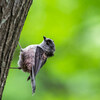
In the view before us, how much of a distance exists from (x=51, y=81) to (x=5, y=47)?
5298 mm

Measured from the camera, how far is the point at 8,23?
299cm

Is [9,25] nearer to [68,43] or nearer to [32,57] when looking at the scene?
[32,57]

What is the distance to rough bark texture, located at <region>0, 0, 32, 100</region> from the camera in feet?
9.52

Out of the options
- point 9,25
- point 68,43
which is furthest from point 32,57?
point 9,25

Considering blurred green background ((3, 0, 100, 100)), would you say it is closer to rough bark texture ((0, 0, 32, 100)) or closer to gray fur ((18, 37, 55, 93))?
gray fur ((18, 37, 55, 93))

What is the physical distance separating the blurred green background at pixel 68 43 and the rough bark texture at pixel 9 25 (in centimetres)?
318

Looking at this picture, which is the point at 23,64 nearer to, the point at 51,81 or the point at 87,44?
the point at 87,44

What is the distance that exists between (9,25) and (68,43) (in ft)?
14.4

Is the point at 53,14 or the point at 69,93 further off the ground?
the point at 53,14

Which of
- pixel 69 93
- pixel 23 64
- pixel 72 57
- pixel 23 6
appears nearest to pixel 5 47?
pixel 23 6

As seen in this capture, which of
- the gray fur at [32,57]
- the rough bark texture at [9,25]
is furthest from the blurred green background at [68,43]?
the rough bark texture at [9,25]

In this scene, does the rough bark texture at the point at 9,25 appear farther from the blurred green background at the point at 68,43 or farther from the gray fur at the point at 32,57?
the blurred green background at the point at 68,43

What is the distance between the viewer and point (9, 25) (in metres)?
3.00

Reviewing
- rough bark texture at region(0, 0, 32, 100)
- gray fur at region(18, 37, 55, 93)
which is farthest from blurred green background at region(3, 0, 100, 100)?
rough bark texture at region(0, 0, 32, 100)
